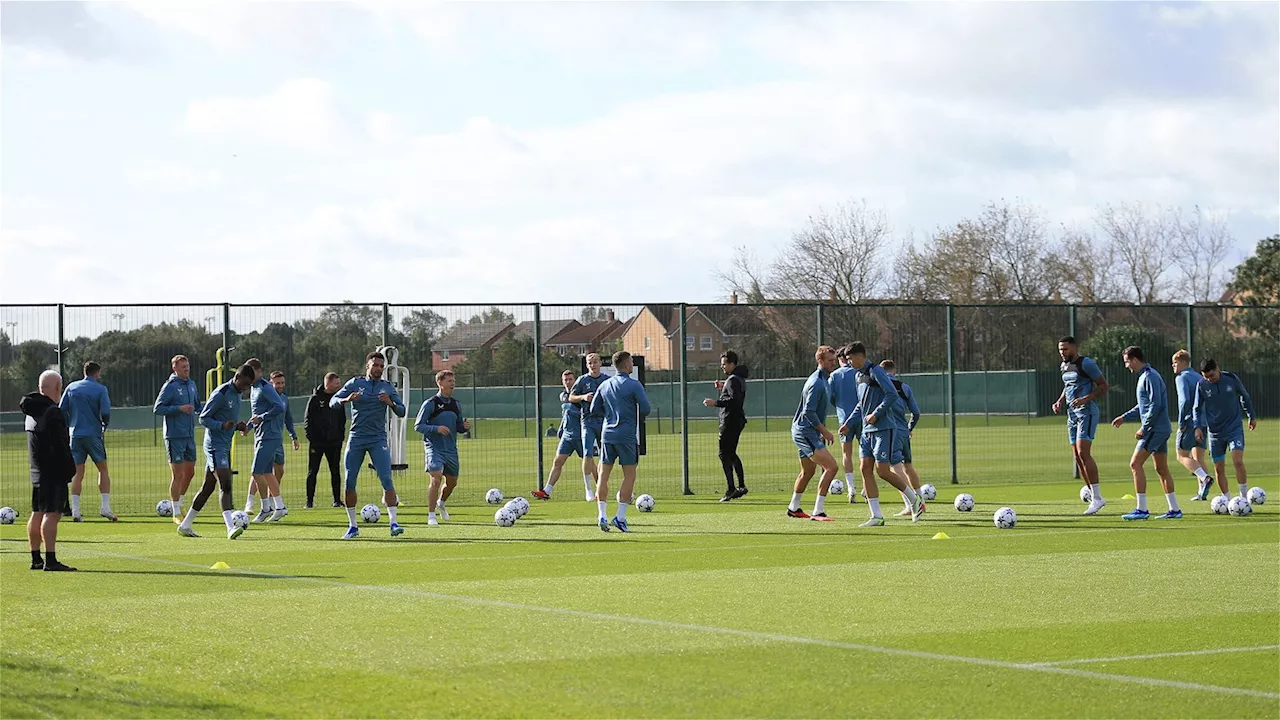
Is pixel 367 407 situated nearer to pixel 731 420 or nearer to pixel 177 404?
pixel 177 404

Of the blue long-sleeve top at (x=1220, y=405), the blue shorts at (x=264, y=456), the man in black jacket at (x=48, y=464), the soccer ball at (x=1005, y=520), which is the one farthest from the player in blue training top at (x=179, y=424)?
the blue long-sleeve top at (x=1220, y=405)

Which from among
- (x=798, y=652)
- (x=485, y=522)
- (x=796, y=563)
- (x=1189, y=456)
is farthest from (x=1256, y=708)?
(x=1189, y=456)

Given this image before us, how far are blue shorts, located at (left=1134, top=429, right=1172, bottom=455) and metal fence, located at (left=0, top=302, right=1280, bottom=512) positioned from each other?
24.1ft

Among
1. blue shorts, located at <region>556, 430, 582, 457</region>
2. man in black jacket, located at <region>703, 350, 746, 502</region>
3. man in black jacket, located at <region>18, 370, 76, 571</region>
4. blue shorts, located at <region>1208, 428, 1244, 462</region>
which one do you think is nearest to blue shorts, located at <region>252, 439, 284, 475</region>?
blue shorts, located at <region>556, 430, 582, 457</region>

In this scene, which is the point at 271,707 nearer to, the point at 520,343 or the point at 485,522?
the point at 485,522

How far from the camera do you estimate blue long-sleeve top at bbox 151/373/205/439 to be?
20.5 m

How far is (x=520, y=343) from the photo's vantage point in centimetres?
2622

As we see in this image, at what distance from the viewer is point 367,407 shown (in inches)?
733

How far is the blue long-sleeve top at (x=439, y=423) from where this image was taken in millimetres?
20078

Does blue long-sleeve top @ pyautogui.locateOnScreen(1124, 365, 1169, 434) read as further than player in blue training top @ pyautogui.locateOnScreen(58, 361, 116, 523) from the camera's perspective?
No

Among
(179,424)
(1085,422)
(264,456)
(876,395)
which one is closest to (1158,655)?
(876,395)

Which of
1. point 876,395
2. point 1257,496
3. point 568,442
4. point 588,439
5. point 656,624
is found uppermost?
point 876,395

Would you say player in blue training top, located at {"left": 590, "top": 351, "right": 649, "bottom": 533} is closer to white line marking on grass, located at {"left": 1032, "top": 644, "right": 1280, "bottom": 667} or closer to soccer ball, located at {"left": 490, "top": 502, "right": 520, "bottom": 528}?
soccer ball, located at {"left": 490, "top": 502, "right": 520, "bottom": 528}

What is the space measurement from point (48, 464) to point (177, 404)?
19.0 ft
